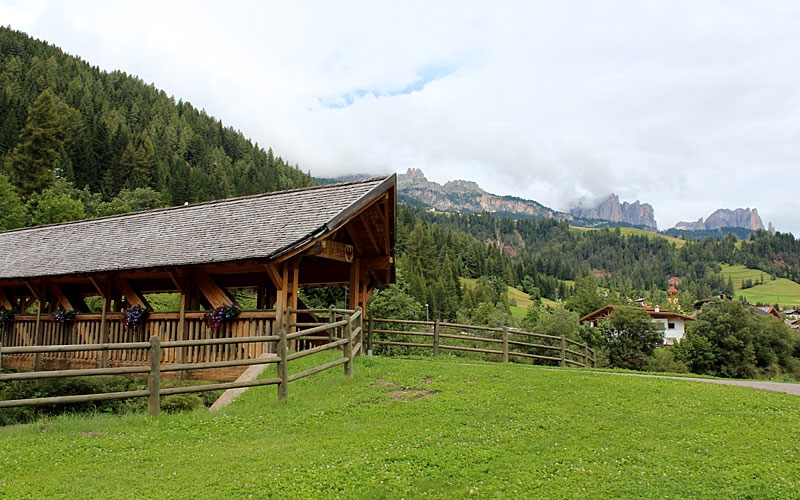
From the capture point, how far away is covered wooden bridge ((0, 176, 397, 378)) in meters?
13.7

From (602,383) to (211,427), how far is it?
7931 millimetres

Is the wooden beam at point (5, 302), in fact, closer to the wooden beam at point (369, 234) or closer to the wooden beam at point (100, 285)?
the wooden beam at point (100, 285)

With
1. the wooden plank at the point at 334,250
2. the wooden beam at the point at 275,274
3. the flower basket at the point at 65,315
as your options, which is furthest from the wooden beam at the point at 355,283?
the flower basket at the point at 65,315

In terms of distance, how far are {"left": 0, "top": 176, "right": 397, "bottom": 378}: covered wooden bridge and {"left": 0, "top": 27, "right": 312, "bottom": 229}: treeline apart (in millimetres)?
33996

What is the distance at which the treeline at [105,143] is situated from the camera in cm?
6719

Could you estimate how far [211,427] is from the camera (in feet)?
26.6

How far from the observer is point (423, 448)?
7.18 meters

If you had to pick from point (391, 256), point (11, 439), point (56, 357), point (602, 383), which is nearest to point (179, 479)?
point (11, 439)

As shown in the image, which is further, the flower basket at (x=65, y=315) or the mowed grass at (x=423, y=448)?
the flower basket at (x=65, y=315)

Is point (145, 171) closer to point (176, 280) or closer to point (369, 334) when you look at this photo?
point (369, 334)

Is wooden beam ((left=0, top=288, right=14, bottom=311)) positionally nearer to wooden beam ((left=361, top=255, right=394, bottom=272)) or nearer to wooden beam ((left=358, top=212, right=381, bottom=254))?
wooden beam ((left=361, top=255, right=394, bottom=272))

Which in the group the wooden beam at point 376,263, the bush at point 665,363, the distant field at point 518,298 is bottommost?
the bush at point 665,363

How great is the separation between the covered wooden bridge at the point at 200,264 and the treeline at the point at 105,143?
34.0 metres

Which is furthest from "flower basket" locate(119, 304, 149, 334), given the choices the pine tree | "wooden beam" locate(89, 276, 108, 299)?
the pine tree
